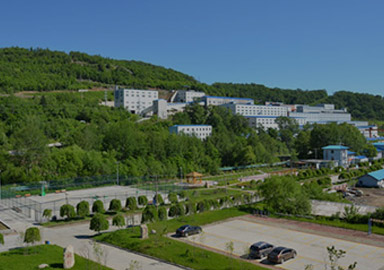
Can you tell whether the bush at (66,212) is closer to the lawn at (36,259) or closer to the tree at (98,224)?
the tree at (98,224)

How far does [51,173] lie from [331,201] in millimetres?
31702

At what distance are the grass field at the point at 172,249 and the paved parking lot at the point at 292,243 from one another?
0.94 meters

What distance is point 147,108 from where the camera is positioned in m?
91.3

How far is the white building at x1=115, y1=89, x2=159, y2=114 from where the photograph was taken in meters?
89.4

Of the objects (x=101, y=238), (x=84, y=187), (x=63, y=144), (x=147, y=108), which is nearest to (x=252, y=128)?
(x=147, y=108)

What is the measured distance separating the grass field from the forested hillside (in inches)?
3090

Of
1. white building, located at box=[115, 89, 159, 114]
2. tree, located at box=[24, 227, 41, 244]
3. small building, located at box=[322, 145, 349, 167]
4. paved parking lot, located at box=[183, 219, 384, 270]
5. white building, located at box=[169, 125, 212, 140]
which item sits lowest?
paved parking lot, located at box=[183, 219, 384, 270]

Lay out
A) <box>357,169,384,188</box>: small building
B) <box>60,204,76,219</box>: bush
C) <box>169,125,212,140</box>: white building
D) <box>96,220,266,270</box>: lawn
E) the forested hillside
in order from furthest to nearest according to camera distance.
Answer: the forested hillside
<box>169,125,212,140</box>: white building
<box>357,169,384,188</box>: small building
<box>60,204,76,219</box>: bush
<box>96,220,266,270</box>: lawn

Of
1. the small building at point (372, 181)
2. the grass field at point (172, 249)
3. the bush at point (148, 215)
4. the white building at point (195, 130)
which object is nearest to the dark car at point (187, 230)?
the grass field at point (172, 249)

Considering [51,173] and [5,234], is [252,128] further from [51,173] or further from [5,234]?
[5,234]

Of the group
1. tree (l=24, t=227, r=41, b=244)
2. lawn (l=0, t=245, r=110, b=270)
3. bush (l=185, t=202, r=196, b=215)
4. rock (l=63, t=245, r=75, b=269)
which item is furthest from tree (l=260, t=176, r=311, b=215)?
tree (l=24, t=227, r=41, b=244)

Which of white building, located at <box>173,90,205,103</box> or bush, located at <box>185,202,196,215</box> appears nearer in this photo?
bush, located at <box>185,202,196,215</box>

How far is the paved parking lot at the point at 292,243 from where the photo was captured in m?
16.4

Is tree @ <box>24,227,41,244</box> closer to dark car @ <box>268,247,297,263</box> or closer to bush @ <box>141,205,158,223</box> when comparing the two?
bush @ <box>141,205,158,223</box>
